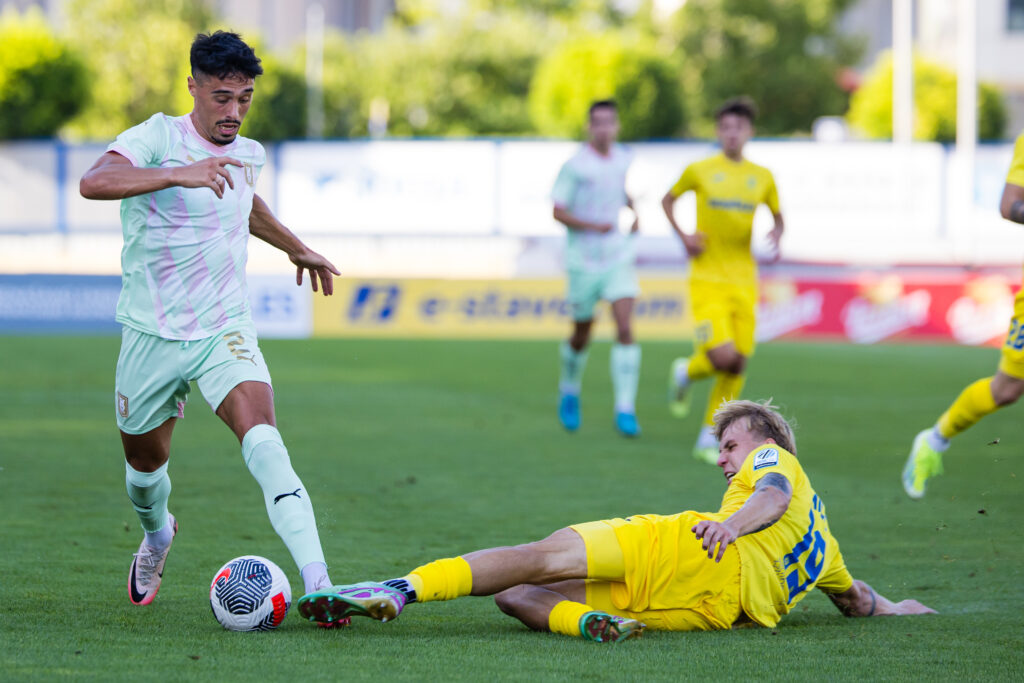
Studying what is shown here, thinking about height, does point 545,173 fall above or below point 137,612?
above

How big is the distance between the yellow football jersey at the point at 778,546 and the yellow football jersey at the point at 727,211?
4931 mm

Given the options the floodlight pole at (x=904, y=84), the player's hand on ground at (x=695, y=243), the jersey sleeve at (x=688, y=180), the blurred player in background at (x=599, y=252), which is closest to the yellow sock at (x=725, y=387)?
the player's hand on ground at (x=695, y=243)

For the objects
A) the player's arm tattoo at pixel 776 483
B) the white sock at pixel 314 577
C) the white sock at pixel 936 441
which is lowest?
the white sock at pixel 314 577

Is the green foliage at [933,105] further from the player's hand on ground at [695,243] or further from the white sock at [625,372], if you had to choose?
the player's hand on ground at [695,243]

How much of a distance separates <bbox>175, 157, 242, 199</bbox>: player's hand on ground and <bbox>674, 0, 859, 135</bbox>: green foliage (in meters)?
45.5

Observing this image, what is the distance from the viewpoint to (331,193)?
33781 millimetres

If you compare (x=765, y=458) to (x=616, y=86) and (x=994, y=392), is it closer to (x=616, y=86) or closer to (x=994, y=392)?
(x=994, y=392)

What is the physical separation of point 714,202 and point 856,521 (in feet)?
9.89

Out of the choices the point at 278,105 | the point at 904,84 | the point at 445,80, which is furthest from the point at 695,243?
the point at 445,80

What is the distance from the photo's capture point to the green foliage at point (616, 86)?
3616 cm

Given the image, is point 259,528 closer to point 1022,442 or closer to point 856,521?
point 856,521

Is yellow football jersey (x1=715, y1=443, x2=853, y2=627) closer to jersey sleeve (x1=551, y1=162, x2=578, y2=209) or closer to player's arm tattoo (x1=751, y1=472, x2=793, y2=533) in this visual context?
player's arm tattoo (x1=751, y1=472, x2=793, y2=533)

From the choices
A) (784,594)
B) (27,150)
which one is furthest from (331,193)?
(784,594)

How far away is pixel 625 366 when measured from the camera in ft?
34.9
